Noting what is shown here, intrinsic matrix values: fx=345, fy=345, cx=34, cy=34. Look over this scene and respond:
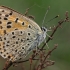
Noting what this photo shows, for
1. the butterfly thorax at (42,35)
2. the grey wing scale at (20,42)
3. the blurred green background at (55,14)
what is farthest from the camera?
the blurred green background at (55,14)

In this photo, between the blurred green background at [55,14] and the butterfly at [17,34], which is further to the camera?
the blurred green background at [55,14]

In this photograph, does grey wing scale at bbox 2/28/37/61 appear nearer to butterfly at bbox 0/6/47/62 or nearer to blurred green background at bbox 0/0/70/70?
butterfly at bbox 0/6/47/62

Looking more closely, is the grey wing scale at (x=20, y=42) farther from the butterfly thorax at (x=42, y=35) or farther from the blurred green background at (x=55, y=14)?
the blurred green background at (x=55, y=14)

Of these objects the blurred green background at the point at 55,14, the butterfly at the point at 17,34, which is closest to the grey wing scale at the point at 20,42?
the butterfly at the point at 17,34

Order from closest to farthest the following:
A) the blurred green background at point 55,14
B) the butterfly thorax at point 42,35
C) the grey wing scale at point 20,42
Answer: the grey wing scale at point 20,42, the butterfly thorax at point 42,35, the blurred green background at point 55,14

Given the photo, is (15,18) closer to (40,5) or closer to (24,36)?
(24,36)

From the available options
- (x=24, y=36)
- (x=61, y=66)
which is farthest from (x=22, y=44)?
(x=61, y=66)
